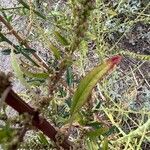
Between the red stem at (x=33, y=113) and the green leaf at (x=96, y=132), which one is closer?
the red stem at (x=33, y=113)

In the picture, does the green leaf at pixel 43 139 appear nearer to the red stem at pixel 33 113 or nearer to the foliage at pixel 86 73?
the foliage at pixel 86 73

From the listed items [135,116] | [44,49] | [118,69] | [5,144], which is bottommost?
[135,116]

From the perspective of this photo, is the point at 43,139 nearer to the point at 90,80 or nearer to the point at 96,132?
the point at 96,132

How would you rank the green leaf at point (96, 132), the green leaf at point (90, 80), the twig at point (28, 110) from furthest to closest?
the green leaf at point (96, 132) → the green leaf at point (90, 80) → the twig at point (28, 110)

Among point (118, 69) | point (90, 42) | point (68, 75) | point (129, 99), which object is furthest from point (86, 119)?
point (90, 42)

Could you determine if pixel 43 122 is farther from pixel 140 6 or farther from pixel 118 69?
pixel 140 6

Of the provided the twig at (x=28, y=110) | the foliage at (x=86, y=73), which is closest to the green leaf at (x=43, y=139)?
the foliage at (x=86, y=73)

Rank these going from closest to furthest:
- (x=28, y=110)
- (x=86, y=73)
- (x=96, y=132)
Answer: (x=28, y=110), (x=96, y=132), (x=86, y=73)

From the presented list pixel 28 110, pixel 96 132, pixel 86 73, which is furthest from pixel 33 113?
pixel 86 73
